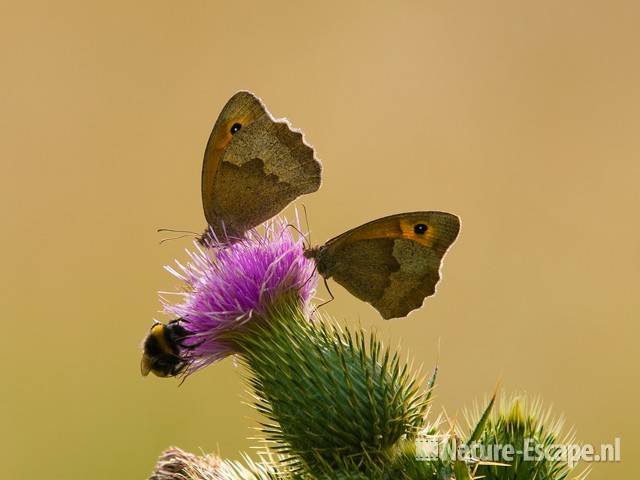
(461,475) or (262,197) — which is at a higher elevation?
(262,197)

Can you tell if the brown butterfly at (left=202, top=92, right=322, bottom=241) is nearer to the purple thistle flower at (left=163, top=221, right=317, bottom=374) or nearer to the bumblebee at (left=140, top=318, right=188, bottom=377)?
the purple thistle flower at (left=163, top=221, right=317, bottom=374)

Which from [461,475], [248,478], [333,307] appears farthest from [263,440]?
[333,307]

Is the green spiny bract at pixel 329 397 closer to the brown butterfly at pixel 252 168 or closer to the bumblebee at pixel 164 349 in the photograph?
the bumblebee at pixel 164 349

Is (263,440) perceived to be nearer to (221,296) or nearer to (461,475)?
(221,296)

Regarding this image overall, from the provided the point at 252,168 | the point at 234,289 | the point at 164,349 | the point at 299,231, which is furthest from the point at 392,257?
the point at 164,349

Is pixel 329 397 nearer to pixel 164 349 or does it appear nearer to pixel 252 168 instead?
pixel 164 349

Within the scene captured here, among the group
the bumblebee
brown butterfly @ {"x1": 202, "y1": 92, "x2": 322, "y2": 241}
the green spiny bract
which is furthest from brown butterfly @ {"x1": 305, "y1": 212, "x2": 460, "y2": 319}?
the bumblebee

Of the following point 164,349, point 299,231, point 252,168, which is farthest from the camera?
point 252,168
